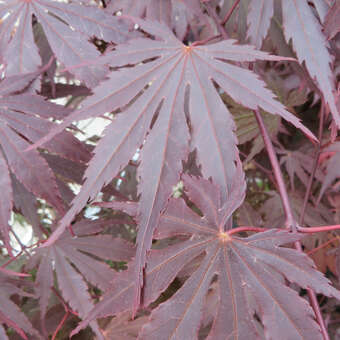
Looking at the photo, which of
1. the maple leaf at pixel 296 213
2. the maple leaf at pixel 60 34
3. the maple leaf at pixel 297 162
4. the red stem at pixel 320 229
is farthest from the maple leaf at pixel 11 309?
the maple leaf at pixel 297 162

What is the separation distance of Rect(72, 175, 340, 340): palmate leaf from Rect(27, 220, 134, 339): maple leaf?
0.20 m

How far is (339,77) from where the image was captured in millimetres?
968

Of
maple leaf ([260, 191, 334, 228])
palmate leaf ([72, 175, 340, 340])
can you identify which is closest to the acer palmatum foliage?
palmate leaf ([72, 175, 340, 340])

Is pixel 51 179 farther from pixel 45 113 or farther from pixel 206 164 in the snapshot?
pixel 206 164

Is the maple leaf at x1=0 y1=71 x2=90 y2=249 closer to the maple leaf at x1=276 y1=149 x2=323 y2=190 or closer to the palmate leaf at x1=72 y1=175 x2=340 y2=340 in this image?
the palmate leaf at x1=72 y1=175 x2=340 y2=340

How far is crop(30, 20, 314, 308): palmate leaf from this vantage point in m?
0.42

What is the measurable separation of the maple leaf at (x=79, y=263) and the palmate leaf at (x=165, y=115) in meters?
0.26

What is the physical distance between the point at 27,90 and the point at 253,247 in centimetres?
36

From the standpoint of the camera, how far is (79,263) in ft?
2.30

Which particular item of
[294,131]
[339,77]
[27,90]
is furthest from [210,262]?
[294,131]

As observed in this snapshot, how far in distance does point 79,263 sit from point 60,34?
1.19 ft

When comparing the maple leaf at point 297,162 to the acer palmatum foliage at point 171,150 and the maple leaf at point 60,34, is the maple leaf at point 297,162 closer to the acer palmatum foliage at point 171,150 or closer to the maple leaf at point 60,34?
the acer palmatum foliage at point 171,150

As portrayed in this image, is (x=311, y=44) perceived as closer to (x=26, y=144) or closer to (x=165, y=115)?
(x=165, y=115)

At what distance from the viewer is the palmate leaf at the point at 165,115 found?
16.4 inches
